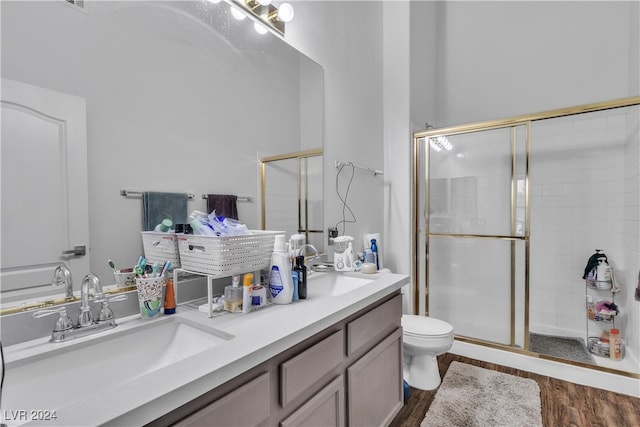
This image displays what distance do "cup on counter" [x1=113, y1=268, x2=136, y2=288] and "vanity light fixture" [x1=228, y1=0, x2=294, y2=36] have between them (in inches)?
45.0

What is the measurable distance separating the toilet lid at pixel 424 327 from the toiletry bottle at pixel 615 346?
4.15 ft

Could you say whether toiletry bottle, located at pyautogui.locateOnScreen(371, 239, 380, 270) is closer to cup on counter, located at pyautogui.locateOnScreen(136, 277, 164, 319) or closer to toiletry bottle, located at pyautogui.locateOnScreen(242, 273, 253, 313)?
toiletry bottle, located at pyautogui.locateOnScreen(242, 273, 253, 313)

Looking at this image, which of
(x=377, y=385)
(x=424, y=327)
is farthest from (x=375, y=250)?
(x=377, y=385)

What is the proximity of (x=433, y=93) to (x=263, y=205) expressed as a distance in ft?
8.44

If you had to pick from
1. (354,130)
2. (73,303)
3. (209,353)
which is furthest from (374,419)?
(354,130)

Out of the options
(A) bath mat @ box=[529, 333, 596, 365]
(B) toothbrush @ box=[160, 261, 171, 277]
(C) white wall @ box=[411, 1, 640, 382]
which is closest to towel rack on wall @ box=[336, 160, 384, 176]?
(C) white wall @ box=[411, 1, 640, 382]

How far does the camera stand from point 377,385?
144 centimetres

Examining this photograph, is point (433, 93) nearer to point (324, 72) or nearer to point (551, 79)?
point (551, 79)

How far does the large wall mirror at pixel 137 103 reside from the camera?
85cm

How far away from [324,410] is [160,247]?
2.64 ft

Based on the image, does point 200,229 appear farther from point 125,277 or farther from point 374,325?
point 374,325

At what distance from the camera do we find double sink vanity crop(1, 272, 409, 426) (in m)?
0.63

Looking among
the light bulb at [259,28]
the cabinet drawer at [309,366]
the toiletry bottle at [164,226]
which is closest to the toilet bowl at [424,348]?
the cabinet drawer at [309,366]

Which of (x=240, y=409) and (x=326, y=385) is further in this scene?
(x=326, y=385)
